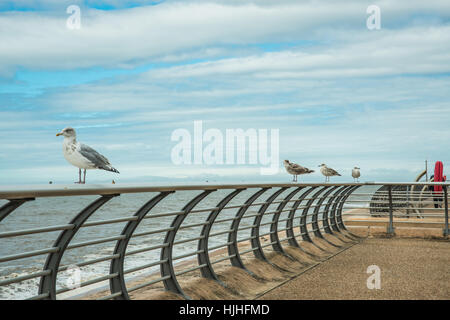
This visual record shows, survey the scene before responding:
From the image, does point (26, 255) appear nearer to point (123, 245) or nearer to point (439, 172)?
point (123, 245)

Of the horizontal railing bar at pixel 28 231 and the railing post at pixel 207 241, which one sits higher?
the horizontal railing bar at pixel 28 231

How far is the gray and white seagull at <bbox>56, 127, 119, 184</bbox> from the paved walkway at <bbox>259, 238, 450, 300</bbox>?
2378 millimetres

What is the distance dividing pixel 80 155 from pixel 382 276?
14.5 feet

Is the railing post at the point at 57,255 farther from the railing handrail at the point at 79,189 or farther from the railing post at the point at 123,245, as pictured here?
the railing post at the point at 123,245

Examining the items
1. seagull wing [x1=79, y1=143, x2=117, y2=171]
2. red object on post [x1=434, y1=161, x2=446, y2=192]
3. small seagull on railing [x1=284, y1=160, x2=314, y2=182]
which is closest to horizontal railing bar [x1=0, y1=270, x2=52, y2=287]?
seagull wing [x1=79, y1=143, x2=117, y2=171]

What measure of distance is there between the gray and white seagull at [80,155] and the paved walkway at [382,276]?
2.38 m

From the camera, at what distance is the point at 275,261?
324 inches

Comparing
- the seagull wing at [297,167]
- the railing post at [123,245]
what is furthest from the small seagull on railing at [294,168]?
the railing post at [123,245]

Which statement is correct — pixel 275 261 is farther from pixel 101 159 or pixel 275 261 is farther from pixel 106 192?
pixel 106 192

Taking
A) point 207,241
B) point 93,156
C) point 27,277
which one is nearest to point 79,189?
point 27,277

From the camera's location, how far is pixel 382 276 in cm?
774

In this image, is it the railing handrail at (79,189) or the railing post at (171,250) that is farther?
the railing post at (171,250)

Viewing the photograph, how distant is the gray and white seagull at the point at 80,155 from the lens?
231 inches
